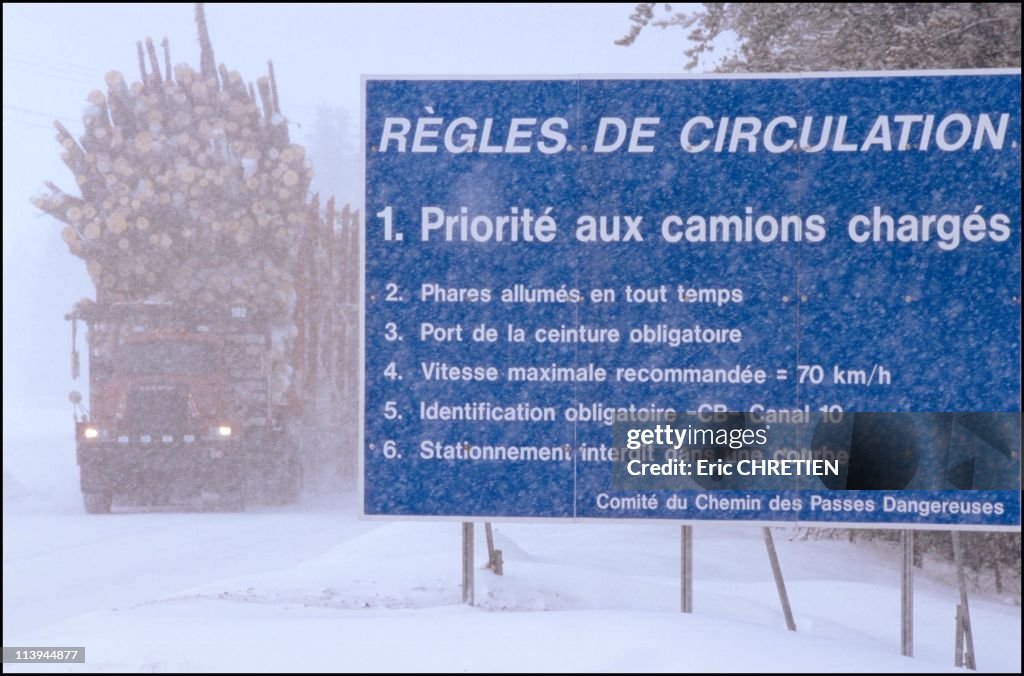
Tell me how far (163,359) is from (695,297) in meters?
12.5

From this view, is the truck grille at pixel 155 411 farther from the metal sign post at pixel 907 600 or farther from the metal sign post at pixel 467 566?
the metal sign post at pixel 907 600

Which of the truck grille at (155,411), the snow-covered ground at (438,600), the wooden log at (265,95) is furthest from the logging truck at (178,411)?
the wooden log at (265,95)

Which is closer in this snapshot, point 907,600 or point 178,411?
point 907,600

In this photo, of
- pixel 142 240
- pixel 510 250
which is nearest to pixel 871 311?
pixel 510 250

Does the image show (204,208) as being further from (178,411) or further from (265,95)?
(178,411)

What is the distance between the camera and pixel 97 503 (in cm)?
1703

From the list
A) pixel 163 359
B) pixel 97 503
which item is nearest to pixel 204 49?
pixel 163 359

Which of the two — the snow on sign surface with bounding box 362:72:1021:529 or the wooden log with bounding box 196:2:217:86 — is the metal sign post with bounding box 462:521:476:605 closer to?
the snow on sign surface with bounding box 362:72:1021:529

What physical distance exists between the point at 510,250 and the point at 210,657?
9.50ft

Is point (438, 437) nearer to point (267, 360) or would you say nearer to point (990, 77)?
point (990, 77)

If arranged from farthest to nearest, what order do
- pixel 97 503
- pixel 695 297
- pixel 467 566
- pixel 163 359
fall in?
pixel 163 359
pixel 97 503
pixel 467 566
pixel 695 297

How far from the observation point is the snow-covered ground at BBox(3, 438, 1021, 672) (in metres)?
5.72

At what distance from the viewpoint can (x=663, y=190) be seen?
6852 millimetres

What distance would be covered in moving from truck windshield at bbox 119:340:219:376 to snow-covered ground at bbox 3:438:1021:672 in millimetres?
Answer: 2223
